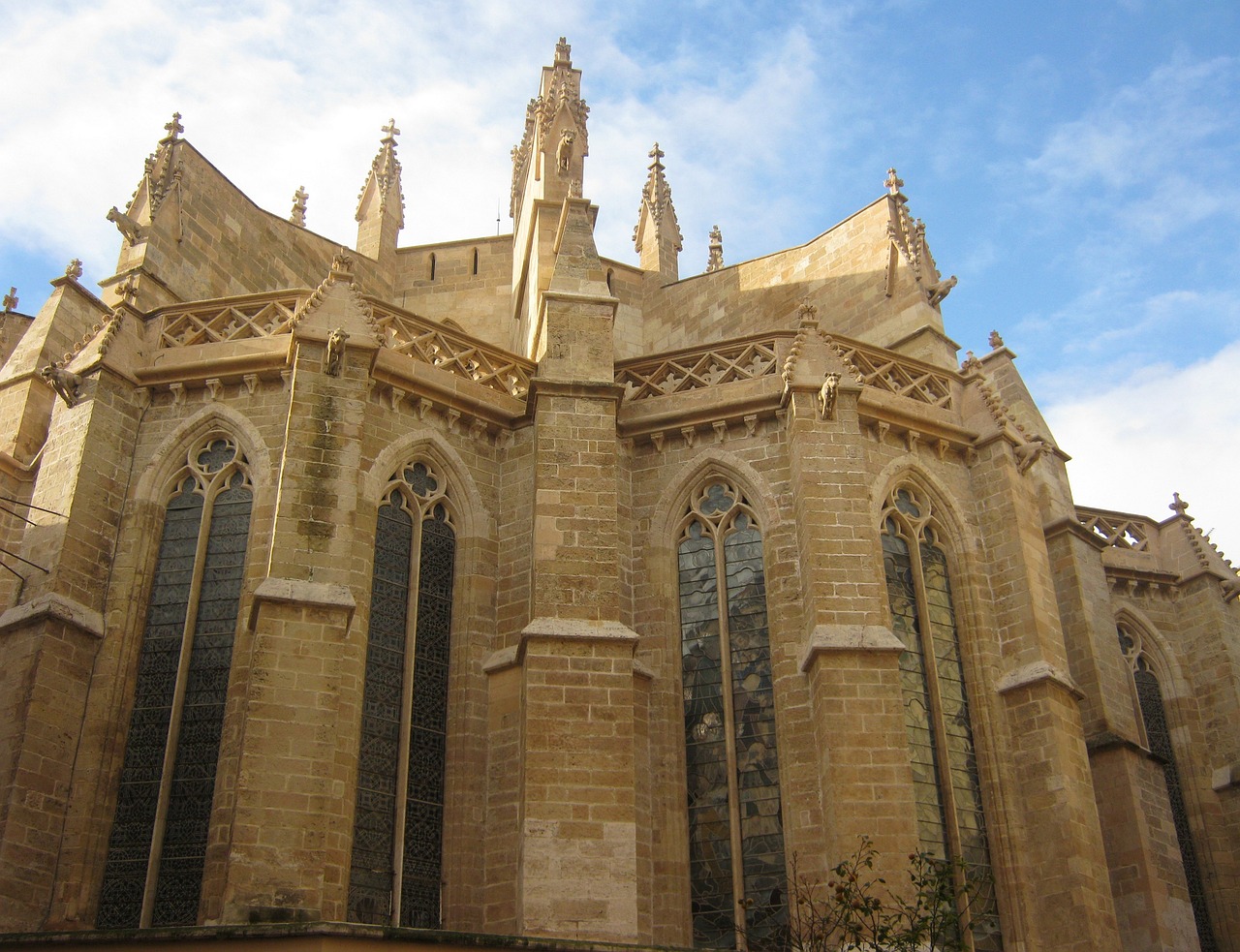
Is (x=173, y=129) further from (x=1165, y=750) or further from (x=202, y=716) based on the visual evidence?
(x=1165, y=750)

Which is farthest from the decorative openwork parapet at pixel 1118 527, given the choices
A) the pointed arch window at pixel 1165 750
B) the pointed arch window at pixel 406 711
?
the pointed arch window at pixel 406 711

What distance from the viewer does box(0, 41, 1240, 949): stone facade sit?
13148mm

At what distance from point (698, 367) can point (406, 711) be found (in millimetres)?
5562

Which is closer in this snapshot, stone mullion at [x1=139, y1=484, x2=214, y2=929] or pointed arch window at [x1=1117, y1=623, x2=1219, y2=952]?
stone mullion at [x1=139, y1=484, x2=214, y2=929]

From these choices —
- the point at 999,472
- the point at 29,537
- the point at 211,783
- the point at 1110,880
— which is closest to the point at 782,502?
the point at 999,472

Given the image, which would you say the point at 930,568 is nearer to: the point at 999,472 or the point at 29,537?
the point at 999,472

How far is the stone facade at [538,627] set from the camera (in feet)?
43.1

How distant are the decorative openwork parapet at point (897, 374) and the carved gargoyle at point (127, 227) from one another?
28.4 feet

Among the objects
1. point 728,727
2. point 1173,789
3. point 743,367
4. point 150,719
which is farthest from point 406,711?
point 1173,789

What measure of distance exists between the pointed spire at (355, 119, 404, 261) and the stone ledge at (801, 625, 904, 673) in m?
12.0

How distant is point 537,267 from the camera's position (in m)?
18.7

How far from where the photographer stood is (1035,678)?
15.1 meters

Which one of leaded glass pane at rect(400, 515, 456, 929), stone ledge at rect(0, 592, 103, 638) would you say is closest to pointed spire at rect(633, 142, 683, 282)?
leaded glass pane at rect(400, 515, 456, 929)

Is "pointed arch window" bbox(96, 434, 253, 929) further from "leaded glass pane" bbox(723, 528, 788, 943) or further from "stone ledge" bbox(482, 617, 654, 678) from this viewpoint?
"leaded glass pane" bbox(723, 528, 788, 943)
